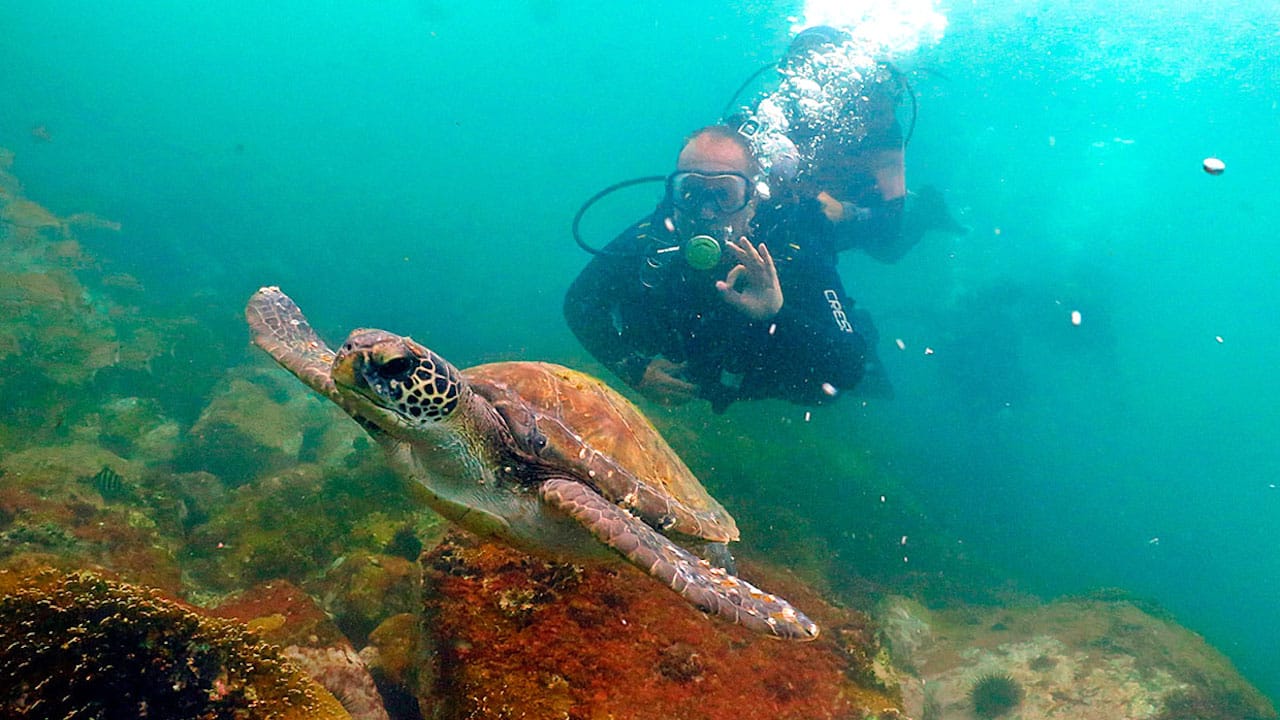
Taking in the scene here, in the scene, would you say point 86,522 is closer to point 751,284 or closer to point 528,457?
point 528,457

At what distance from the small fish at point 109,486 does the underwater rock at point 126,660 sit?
5527mm

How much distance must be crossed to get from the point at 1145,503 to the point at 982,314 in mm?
Result: 18387

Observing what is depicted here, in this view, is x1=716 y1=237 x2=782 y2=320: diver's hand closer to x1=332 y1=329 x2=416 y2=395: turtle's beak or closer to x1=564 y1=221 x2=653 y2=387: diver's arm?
x1=564 y1=221 x2=653 y2=387: diver's arm

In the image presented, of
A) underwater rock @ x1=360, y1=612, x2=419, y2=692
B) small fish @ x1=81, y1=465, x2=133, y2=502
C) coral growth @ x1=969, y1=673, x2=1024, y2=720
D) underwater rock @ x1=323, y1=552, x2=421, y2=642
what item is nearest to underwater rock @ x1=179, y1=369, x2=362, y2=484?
small fish @ x1=81, y1=465, x2=133, y2=502

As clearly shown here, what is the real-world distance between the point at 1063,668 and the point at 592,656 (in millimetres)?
7871

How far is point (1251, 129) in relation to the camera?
3219 centimetres

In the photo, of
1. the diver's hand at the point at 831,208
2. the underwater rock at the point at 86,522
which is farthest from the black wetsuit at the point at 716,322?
the underwater rock at the point at 86,522

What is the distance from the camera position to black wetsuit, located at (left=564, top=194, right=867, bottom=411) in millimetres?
6035

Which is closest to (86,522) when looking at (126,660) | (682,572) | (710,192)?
(126,660)

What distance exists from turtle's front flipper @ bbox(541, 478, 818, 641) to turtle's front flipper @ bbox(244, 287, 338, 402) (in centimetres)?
129

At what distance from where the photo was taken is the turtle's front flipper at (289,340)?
277cm

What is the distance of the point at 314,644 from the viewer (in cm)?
297

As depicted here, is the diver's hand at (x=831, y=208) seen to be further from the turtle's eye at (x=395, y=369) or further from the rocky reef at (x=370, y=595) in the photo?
the turtle's eye at (x=395, y=369)

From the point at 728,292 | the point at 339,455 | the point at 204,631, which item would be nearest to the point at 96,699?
the point at 204,631
